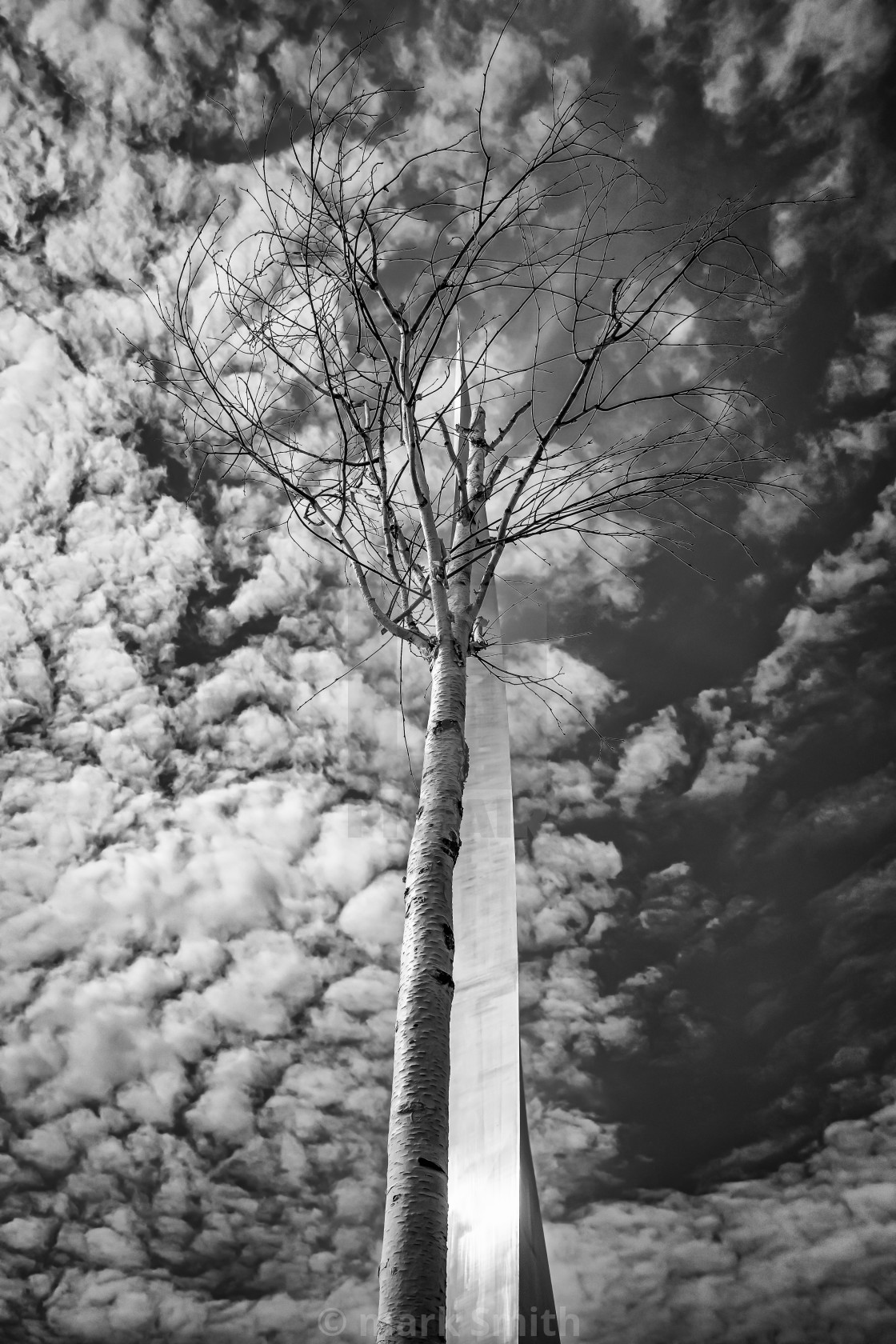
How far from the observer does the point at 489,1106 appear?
288 centimetres

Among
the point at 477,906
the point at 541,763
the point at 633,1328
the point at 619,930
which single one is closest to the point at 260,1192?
the point at 633,1328

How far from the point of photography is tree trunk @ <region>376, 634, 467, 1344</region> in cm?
99

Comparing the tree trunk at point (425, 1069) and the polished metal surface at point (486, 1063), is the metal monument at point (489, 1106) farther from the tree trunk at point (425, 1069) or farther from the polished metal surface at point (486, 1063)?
the tree trunk at point (425, 1069)

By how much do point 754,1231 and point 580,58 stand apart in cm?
880

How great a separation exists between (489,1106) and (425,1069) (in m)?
1.97

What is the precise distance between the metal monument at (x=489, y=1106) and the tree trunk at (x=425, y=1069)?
0.90 meters

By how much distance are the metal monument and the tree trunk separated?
35.6 inches

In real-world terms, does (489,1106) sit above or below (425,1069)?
above
